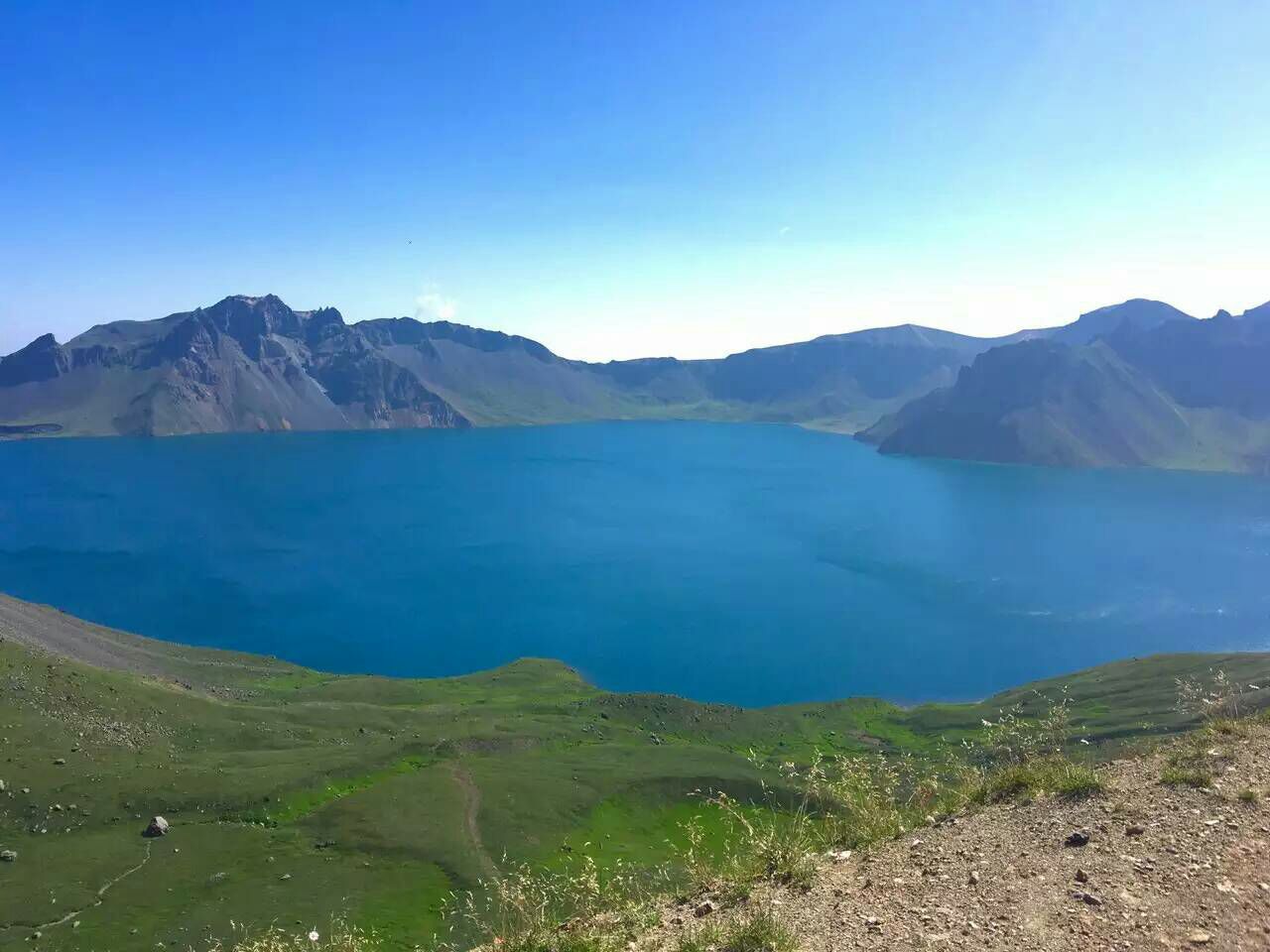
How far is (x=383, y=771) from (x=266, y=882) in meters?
13.4

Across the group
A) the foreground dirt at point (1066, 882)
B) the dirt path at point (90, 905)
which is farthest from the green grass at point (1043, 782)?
the dirt path at point (90, 905)

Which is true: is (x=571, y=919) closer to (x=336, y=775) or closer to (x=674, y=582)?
(x=336, y=775)

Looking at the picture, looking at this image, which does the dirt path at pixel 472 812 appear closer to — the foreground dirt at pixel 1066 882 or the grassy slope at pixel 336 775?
the grassy slope at pixel 336 775

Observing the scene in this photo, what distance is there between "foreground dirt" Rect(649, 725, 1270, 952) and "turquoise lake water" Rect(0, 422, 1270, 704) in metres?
65.2


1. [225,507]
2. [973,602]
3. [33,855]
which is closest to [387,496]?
[225,507]

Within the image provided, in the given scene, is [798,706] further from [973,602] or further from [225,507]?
[225,507]

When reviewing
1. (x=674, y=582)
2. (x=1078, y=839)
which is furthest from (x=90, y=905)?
(x=674, y=582)

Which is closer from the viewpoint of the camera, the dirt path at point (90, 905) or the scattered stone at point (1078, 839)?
the scattered stone at point (1078, 839)

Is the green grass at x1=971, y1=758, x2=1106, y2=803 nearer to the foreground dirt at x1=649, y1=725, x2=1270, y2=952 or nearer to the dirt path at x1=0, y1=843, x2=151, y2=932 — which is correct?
the foreground dirt at x1=649, y1=725, x2=1270, y2=952

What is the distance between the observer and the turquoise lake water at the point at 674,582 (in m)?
83.2

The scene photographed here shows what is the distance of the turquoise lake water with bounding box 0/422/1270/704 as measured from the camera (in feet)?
273

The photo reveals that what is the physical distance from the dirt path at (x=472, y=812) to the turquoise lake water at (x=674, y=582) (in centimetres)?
3189

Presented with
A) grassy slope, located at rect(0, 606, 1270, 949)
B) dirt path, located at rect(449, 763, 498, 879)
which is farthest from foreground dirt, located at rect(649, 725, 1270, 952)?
dirt path, located at rect(449, 763, 498, 879)

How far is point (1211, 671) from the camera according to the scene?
2269 inches
